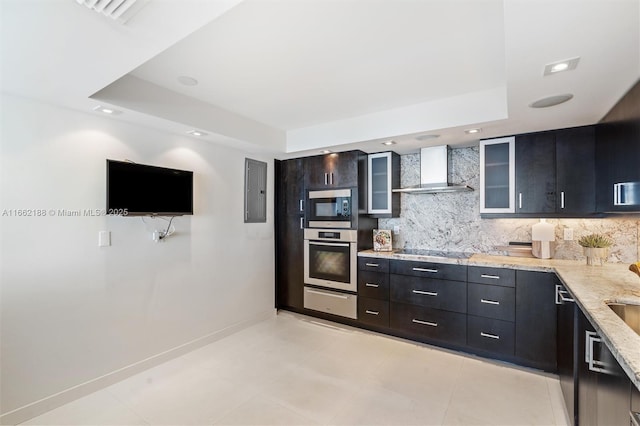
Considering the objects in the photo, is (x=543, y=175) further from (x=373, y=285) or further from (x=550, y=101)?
(x=373, y=285)

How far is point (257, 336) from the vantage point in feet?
11.5

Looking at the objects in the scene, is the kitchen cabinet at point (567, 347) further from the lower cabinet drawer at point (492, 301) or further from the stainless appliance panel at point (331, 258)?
the stainless appliance panel at point (331, 258)

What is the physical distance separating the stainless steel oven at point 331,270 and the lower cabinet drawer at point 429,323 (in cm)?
56

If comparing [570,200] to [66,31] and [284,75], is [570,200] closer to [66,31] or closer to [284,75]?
[284,75]

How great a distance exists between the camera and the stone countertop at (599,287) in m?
1.05

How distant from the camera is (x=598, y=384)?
4.57 ft

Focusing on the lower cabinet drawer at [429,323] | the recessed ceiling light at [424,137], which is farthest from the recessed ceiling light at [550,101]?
the lower cabinet drawer at [429,323]

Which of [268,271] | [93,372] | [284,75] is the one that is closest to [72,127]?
[284,75]

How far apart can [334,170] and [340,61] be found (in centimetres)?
182

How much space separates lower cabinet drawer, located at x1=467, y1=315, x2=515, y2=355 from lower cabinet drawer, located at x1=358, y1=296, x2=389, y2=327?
863 millimetres

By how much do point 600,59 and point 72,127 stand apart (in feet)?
11.3

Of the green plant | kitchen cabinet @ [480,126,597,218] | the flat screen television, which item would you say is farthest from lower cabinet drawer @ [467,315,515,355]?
the flat screen television

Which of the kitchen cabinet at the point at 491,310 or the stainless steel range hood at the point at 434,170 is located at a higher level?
the stainless steel range hood at the point at 434,170

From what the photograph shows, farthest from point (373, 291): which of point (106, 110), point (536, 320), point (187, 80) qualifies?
point (106, 110)
